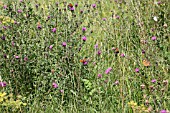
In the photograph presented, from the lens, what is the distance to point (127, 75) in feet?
8.96

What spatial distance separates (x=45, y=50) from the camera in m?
2.74

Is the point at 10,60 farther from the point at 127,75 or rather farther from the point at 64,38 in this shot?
the point at 127,75

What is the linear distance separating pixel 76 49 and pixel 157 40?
711 mm

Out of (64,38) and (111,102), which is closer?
(111,102)

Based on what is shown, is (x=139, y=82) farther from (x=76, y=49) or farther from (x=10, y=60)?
(x=10, y=60)

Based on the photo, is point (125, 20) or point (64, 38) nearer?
point (64, 38)

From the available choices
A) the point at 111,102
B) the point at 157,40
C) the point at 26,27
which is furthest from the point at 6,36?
the point at 157,40

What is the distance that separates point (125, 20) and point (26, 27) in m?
1.17

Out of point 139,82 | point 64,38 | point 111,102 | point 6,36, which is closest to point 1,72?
point 6,36

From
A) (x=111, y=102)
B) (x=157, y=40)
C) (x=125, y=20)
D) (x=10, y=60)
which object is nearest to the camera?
(x=111, y=102)

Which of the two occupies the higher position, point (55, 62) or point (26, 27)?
point (26, 27)

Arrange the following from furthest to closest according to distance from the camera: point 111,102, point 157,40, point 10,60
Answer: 1. point 157,40
2. point 10,60
3. point 111,102

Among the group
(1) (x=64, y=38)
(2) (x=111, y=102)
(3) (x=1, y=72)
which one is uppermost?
(1) (x=64, y=38)

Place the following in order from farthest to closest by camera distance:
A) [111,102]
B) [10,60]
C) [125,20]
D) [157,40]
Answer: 1. [125,20]
2. [157,40]
3. [10,60]
4. [111,102]
